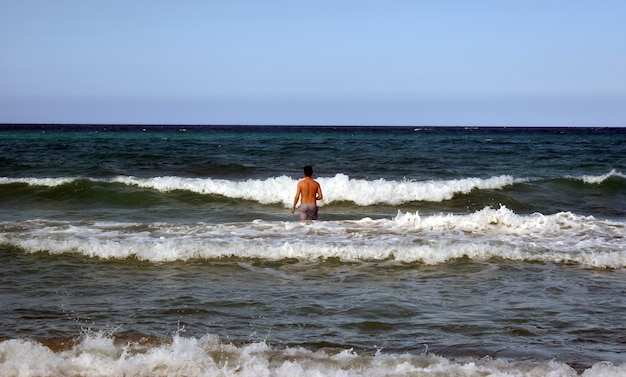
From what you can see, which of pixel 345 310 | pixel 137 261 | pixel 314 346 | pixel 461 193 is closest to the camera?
pixel 314 346

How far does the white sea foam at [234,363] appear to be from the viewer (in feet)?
18.1

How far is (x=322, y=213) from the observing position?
16797 millimetres

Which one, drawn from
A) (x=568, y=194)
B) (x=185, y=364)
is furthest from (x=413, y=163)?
(x=185, y=364)

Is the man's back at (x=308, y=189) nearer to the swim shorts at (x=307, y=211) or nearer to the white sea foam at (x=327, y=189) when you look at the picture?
the swim shorts at (x=307, y=211)

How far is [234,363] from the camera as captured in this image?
5.79 meters

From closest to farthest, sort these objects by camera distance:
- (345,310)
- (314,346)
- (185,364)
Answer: (185,364) < (314,346) < (345,310)

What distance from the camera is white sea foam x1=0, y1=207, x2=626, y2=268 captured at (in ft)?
34.8

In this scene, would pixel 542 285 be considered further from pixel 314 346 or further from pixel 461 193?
pixel 461 193

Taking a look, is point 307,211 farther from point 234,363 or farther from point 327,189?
point 234,363

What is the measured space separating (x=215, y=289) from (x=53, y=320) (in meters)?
2.11

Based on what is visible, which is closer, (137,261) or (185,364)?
(185,364)

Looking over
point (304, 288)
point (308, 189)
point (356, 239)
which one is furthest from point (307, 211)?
point (304, 288)

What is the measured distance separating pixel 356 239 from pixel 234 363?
20.6 ft

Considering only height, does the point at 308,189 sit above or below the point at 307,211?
above
